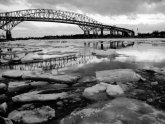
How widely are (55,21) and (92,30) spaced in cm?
1249

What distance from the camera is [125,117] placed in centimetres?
188

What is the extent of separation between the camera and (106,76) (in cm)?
371

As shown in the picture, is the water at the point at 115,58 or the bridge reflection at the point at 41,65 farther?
the water at the point at 115,58

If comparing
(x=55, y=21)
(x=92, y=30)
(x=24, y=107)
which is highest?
(x=55, y=21)

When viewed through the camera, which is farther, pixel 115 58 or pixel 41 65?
pixel 115 58

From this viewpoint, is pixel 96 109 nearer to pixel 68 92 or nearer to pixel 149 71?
pixel 68 92

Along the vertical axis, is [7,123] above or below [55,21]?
below

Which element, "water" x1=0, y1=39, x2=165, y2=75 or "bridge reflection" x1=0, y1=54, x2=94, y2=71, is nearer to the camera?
"bridge reflection" x1=0, y1=54, x2=94, y2=71

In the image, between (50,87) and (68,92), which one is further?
(50,87)

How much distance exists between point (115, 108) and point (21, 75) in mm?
2628

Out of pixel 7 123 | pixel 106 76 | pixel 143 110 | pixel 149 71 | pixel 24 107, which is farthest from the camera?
pixel 149 71

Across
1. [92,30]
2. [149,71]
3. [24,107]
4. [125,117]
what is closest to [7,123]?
[24,107]

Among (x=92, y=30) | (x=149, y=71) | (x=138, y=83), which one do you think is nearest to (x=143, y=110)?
(x=138, y=83)

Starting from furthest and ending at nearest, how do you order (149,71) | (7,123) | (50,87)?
(149,71) < (50,87) < (7,123)
